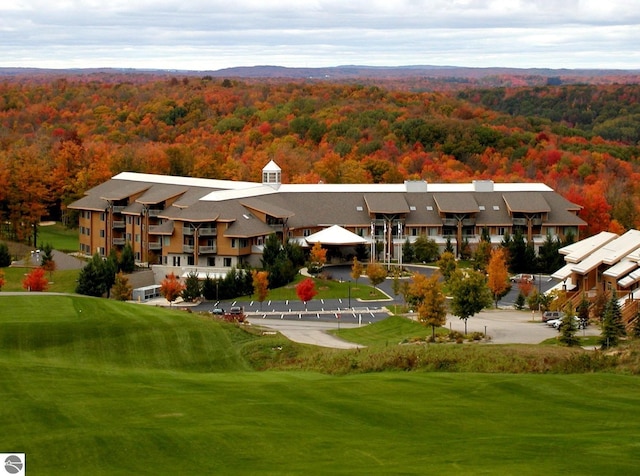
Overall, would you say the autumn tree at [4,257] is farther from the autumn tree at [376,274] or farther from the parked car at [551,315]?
the parked car at [551,315]

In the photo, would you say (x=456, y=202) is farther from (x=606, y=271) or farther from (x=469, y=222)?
(x=606, y=271)

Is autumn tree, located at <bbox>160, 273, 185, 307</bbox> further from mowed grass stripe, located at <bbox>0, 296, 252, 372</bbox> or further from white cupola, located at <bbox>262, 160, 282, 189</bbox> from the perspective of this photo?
white cupola, located at <bbox>262, 160, 282, 189</bbox>

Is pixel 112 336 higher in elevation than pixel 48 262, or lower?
lower

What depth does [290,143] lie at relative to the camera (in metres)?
127

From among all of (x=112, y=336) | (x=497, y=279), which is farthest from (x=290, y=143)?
(x=112, y=336)

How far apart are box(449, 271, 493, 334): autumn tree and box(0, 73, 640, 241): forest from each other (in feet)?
97.4

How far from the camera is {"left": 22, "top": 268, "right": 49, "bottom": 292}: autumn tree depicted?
61.4m

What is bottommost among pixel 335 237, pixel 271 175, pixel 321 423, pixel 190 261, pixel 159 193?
pixel 321 423

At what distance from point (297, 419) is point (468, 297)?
84.3 ft

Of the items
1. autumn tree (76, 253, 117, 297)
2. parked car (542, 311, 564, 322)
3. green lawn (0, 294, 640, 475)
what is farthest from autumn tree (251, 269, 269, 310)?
green lawn (0, 294, 640, 475)

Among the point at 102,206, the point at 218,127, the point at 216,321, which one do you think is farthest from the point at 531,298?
the point at 218,127

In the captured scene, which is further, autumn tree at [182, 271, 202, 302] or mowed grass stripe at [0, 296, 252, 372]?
autumn tree at [182, 271, 202, 302]

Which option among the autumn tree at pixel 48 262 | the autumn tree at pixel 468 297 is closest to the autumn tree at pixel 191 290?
the autumn tree at pixel 48 262

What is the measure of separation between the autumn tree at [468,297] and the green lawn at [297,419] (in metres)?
15.6
